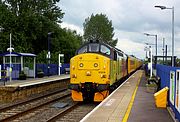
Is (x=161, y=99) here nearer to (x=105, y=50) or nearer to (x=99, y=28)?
(x=105, y=50)

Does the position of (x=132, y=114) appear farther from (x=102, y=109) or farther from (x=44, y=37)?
(x=44, y=37)

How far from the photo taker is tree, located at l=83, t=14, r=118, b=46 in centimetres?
10694

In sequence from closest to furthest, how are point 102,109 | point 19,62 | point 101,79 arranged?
1. point 102,109
2. point 101,79
3. point 19,62

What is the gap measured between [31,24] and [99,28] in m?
50.8

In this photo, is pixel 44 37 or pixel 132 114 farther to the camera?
pixel 44 37

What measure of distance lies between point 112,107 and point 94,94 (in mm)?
4505

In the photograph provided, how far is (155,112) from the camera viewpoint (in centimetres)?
1358

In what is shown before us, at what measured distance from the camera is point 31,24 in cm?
5997

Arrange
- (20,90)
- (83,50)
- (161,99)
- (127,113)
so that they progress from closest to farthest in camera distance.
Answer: (127,113) → (161,99) → (83,50) → (20,90)

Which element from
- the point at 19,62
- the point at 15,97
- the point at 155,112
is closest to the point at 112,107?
the point at 155,112

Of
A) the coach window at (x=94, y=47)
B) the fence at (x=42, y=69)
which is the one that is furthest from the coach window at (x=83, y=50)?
the fence at (x=42, y=69)

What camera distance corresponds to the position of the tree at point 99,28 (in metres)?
107

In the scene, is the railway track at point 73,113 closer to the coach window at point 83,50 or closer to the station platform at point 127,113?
the station platform at point 127,113

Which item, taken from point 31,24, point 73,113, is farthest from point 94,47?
point 31,24
